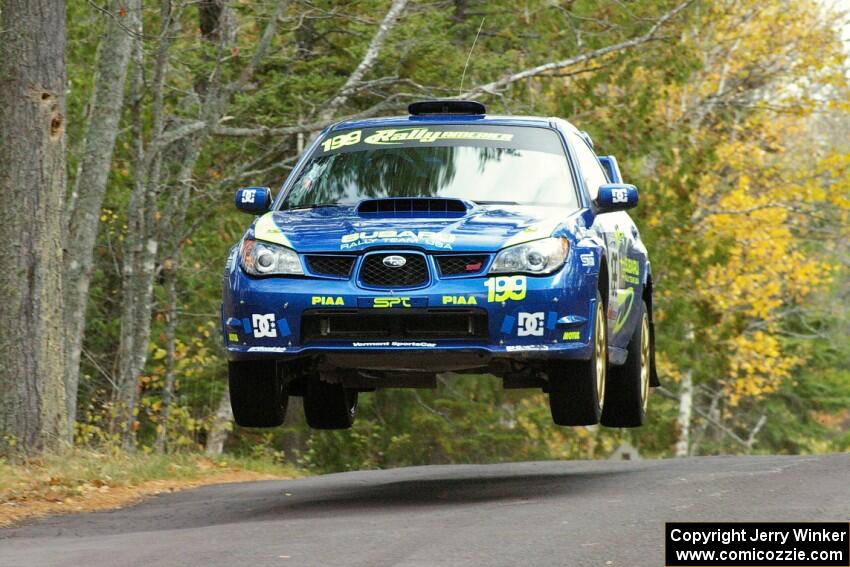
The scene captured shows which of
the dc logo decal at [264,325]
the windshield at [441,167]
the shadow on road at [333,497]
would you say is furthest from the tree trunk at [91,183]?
the dc logo decal at [264,325]

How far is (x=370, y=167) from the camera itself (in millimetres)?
9789

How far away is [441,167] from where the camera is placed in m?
9.62

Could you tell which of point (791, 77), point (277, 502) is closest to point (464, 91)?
point (277, 502)

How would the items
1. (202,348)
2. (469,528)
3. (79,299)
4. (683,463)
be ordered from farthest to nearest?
(202,348)
(79,299)
(683,463)
(469,528)

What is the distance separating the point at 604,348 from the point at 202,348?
13.1 m

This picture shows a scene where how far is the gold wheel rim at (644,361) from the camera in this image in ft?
36.3

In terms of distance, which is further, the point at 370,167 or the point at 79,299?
the point at 79,299

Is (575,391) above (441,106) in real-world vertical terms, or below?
below

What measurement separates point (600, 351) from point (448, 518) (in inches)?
70.5

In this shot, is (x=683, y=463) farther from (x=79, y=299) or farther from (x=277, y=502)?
(x=79, y=299)

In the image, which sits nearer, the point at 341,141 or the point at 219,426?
the point at 341,141

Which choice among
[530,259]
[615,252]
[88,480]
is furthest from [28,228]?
[530,259]

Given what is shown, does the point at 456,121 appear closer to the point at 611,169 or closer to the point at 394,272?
the point at 394,272

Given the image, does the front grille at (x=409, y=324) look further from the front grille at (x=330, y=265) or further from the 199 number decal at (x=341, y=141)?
the 199 number decal at (x=341, y=141)
